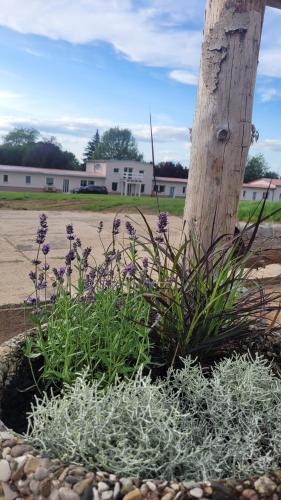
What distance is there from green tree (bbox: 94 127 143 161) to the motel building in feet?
45.8

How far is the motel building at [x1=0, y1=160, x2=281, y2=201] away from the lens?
44594 millimetres

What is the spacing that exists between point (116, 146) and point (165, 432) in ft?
234

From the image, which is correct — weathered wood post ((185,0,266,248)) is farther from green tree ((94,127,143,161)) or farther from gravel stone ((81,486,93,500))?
green tree ((94,127,143,161))

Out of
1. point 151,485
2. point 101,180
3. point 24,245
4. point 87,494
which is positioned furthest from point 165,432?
point 101,180

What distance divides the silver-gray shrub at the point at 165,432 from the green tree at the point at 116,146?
2607 inches

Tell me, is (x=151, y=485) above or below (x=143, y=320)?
below

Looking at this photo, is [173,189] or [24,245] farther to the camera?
[173,189]

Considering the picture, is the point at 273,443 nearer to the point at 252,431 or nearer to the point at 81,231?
the point at 252,431

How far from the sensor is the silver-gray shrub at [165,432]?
120 centimetres

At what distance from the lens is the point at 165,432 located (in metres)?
1.26

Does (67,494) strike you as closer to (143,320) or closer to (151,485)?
(151,485)

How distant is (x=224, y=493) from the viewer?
1.08 metres

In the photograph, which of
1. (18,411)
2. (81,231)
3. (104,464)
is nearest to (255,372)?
(104,464)

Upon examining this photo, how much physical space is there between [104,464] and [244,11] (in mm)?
2171
